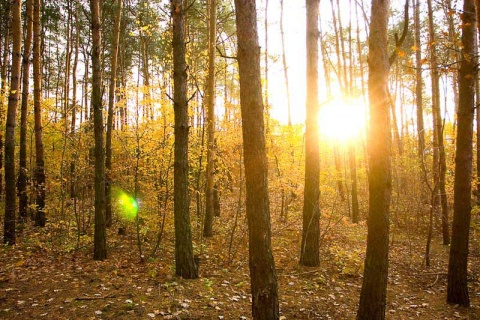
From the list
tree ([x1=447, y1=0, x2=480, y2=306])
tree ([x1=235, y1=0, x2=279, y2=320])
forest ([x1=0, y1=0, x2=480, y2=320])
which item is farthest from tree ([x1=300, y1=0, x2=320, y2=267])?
tree ([x1=235, y1=0, x2=279, y2=320])

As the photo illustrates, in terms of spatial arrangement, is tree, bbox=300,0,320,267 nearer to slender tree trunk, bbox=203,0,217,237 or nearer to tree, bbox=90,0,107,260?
slender tree trunk, bbox=203,0,217,237

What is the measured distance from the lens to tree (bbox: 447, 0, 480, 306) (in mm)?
5441

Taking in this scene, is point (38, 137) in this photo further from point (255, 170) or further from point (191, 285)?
point (255, 170)

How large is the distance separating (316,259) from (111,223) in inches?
313

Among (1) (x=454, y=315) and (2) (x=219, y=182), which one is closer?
(1) (x=454, y=315)

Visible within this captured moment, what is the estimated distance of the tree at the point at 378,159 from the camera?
4.09m

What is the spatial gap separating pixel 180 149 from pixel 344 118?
13.6 meters

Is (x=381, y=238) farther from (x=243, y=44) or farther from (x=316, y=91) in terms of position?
(x=316, y=91)

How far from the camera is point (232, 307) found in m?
5.13

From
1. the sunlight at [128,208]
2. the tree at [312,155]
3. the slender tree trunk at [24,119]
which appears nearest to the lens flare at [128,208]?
the sunlight at [128,208]

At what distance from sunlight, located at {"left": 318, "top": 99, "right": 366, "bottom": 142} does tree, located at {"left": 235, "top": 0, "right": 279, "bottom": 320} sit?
1086cm

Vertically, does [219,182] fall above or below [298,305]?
above

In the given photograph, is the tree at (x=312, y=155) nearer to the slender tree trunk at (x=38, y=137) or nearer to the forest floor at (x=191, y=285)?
the forest floor at (x=191, y=285)

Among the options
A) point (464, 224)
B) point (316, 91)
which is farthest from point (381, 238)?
point (316, 91)
